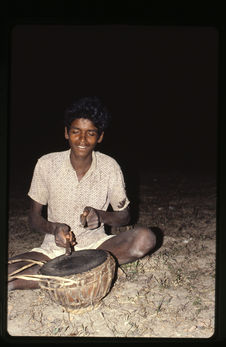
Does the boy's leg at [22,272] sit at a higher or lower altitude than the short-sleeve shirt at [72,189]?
lower

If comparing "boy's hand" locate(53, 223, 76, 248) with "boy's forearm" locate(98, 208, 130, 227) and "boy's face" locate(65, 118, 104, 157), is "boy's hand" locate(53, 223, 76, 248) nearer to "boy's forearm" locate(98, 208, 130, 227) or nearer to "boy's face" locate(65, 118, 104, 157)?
"boy's forearm" locate(98, 208, 130, 227)

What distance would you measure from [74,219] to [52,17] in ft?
5.40

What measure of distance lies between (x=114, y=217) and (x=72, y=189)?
0.44 metres

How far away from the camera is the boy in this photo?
2.66 meters

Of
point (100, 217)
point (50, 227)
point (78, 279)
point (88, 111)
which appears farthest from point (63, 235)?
point (88, 111)

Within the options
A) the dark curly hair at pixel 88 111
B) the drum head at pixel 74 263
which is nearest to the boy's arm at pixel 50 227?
the drum head at pixel 74 263

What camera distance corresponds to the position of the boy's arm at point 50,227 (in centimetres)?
252

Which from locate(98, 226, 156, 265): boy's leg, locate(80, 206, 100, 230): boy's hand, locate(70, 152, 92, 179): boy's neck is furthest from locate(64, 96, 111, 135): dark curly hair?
locate(98, 226, 156, 265): boy's leg

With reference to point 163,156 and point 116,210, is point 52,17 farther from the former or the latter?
point 163,156

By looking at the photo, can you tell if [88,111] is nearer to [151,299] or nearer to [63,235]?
[63,235]

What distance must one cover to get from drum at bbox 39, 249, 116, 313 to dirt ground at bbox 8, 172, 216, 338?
17 cm

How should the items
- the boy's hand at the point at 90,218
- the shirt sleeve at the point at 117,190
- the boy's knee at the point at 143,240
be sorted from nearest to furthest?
the boy's hand at the point at 90,218
the boy's knee at the point at 143,240
the shirt sleeve at the point at 117,190

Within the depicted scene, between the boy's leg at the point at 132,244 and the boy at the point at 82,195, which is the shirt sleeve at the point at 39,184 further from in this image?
the boy's leg at the point at 132,244

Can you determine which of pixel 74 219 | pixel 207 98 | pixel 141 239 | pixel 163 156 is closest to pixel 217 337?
pixel 141 239
